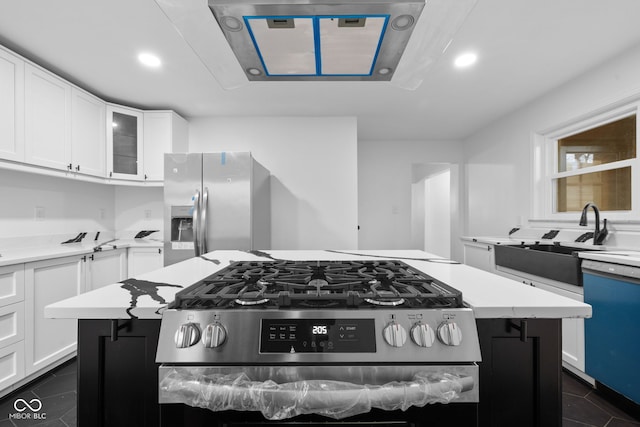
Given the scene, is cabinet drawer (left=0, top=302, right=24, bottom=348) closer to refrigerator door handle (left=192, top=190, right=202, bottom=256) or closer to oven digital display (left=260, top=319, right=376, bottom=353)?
refrigerator door handle (left=192, top=190, right=202, bottom=256)

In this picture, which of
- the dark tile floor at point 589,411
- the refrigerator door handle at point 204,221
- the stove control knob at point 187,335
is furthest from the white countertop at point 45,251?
the dark tile floor at point 589,411

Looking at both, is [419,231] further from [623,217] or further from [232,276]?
[232,276]

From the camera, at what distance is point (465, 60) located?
2.33 m

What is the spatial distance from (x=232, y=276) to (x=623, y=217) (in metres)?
2.93

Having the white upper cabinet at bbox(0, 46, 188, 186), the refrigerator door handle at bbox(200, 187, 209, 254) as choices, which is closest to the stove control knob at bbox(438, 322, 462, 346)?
the refrigerator door handle at bbox(200, 187, 209, 254)

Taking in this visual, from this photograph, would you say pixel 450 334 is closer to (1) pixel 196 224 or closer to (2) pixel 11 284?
(1) pixel 196 224

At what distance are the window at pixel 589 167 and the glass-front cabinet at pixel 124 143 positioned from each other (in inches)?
172

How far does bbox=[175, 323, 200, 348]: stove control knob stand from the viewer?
64cm

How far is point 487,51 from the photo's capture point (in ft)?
7.21

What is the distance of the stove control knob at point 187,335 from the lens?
0.64 meters

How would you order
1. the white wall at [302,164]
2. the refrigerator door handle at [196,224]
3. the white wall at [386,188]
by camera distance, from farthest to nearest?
the white wall at [386,188]
the white wall at [302,164]
the refrigerator door handle at [196,224]

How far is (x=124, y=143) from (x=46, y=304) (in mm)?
1762

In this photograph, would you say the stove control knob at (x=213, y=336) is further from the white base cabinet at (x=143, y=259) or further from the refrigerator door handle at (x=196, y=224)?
the white base cabinet at (x=143, y=259)

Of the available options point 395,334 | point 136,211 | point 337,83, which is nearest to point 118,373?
point 395,334
